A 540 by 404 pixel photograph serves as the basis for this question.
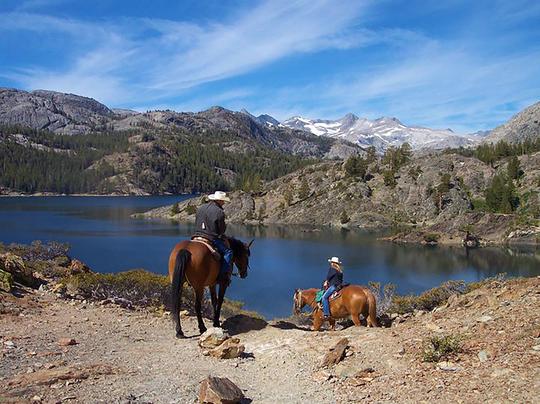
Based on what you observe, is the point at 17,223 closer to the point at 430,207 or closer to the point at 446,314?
the point at 430,207

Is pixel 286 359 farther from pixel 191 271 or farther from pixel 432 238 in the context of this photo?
pixel 432 238

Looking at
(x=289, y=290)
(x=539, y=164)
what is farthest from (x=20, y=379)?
(x=539, y=164)

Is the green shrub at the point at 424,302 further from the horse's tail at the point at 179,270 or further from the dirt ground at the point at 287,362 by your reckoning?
the horse's tail at the point at 179,270

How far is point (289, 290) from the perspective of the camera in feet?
139

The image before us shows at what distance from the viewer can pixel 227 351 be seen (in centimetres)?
1008

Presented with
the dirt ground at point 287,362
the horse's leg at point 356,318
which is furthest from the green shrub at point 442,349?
the horse's leg at point 356,318

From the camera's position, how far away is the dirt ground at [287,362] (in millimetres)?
7676

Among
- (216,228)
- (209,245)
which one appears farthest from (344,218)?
(209,245)

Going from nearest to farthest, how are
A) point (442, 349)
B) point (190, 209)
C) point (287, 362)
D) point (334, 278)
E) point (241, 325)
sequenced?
point (442, 349) < point (287, 362) < point (241, 325) < point (334, 278) < point (190, 209)

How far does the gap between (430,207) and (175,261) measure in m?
95.8

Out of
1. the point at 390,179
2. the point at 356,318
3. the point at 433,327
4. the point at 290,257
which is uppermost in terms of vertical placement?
the point at 390,179

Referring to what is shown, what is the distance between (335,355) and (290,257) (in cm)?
5314

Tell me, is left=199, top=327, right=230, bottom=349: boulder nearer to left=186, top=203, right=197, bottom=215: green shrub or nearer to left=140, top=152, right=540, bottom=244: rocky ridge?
left=140, top=152, right=540, bottom=244: rocky ridge

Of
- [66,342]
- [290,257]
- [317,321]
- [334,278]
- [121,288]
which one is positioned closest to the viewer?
[66,342]
